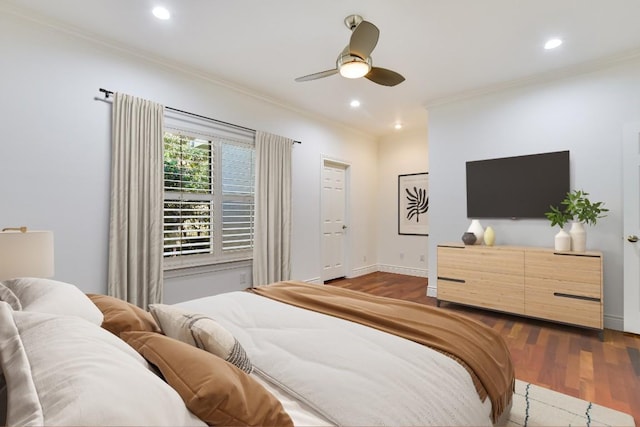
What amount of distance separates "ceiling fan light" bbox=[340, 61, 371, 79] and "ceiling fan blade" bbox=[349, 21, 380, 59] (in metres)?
0.07

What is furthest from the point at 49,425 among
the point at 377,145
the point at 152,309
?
the point at 377,145

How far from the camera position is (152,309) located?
1416 mm

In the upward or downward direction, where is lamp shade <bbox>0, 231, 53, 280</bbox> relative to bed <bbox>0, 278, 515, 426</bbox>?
upward

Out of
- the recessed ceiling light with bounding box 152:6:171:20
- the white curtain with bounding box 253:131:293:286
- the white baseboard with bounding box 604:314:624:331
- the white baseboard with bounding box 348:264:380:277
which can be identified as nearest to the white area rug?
the white baseboard with bounding box 604:314:624:331

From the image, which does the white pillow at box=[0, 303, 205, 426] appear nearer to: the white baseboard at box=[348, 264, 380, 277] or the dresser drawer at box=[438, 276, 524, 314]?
the dresser drawer at box=[438, 276, 524, 314]

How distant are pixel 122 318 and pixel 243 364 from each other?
1.88 feet

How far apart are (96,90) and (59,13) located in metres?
0.59

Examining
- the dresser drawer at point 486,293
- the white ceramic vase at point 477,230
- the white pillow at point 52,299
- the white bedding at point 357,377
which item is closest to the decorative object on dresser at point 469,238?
the white ceramic vase at point 477,230

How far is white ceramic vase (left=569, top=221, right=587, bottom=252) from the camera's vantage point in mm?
3135

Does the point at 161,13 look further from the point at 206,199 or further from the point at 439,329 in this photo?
the point at 439,329

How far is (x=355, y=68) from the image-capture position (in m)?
2.43

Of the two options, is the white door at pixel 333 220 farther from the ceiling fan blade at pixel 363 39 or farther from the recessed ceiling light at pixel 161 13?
the recessed ceiling light at pixel 161 13

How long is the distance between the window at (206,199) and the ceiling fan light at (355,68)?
6.30 feet

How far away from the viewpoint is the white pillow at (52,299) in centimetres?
111
